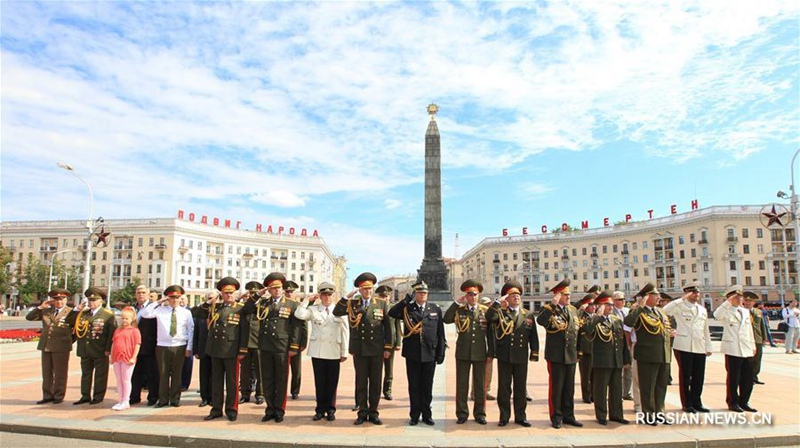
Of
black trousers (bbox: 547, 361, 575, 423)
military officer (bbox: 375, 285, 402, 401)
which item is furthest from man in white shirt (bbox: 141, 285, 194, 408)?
black trousers (bbox: 547, 361, 575, 423)

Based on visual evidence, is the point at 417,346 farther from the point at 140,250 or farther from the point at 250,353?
the point at 140,250

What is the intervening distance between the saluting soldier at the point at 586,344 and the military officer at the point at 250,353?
465 cm

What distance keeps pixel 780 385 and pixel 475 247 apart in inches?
3787

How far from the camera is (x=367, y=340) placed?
7.23 meters

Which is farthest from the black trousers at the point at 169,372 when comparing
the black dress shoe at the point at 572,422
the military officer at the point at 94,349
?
the black dress shoe at the point at 572,422

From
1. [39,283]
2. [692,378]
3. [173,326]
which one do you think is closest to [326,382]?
[173,326]

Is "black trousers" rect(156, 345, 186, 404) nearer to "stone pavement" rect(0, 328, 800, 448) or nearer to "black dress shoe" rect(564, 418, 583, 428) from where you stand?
"stone pavement" rect(0, 328, 800, 448)

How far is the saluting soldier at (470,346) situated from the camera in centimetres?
705

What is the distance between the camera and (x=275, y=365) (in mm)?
7355

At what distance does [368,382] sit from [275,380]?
128 cm

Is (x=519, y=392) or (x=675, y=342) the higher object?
(x=675, y=342)

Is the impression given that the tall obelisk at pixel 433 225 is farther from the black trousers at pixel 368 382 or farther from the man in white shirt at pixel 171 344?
the black trousers at pixel 368 382

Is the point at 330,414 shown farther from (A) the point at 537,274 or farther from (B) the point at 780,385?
(A) the point at 537,274

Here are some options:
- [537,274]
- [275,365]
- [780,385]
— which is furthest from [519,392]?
[537,274]
